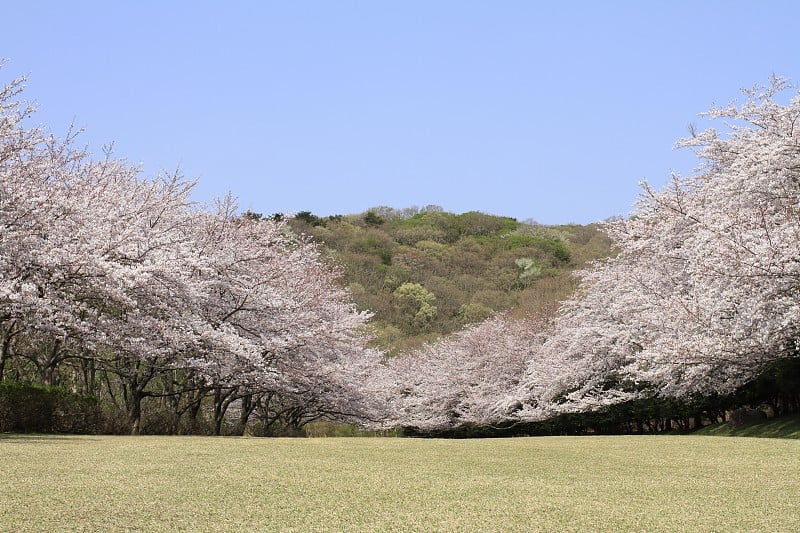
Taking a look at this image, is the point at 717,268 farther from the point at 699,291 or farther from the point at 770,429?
the point at 770,429

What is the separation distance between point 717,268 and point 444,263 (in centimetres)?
4906

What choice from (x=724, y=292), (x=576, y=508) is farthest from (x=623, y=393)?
(x=576, y=508)

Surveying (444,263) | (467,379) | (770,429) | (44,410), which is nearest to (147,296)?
(44,410)

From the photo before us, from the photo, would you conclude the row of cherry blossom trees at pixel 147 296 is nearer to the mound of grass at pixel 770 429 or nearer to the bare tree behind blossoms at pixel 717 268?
the bare tree behind blossoms at pixel 717 268

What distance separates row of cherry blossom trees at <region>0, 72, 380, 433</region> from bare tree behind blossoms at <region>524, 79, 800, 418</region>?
785 cm

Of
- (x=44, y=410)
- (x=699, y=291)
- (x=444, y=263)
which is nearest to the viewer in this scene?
(x=44, y=410)

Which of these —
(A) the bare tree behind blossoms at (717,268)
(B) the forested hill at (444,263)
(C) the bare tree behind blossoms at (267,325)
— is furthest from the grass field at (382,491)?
(B) the forested hill at (444,263)

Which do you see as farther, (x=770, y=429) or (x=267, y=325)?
(x=267, y=325)

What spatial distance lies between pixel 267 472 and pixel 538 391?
61.4 ft

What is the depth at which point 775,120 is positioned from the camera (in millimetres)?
14250

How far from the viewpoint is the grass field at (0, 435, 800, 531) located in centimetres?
454

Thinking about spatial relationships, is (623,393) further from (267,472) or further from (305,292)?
(267,472)

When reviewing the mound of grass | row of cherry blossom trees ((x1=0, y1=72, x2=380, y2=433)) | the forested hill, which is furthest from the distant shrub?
the forested hill

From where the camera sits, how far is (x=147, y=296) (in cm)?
1410
